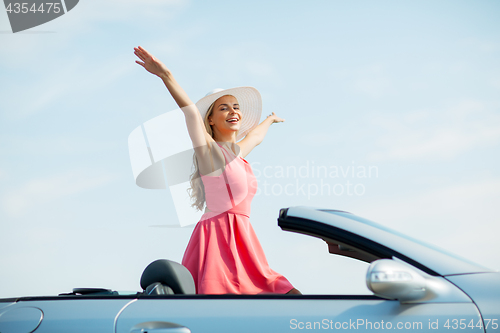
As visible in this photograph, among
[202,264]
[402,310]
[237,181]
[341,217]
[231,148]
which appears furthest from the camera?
[231,148]

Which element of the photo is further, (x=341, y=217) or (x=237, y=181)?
(x=237, y=181)

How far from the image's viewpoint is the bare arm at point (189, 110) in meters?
2.83

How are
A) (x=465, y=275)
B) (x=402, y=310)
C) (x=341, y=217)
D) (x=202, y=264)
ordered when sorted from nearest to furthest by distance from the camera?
(x=402, y=310) < (x=465, y=275) < (x=341, y=217) < (x=202, y=264)

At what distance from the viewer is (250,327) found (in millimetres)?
1627

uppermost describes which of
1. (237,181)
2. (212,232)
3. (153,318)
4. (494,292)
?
(237,181)

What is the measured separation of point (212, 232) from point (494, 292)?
174 cm

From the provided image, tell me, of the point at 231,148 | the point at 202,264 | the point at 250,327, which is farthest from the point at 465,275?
the point at 231,148

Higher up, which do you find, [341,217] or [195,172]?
[195,172]

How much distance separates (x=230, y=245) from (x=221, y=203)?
1.11 feet

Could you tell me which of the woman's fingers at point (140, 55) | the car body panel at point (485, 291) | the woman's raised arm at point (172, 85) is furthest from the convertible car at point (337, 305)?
the woman's fingers at point (140, 55)

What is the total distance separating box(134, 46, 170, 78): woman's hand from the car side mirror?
187 centimetres

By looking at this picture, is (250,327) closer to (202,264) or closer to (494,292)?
(494,292)

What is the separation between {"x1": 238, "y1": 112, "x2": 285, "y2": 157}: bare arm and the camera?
12.9ft

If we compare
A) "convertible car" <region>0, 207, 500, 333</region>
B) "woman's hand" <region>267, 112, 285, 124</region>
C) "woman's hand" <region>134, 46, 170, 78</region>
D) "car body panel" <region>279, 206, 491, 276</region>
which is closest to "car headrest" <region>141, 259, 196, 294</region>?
"convertible car" <region>0, 207, 500, 333</region>
